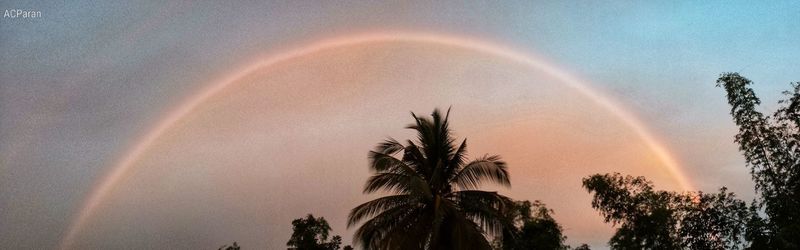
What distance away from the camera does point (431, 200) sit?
724 inches

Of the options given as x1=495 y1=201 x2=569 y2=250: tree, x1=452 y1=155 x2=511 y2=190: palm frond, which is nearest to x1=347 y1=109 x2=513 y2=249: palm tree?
x1=452 y1=155 x2=511 y2=190: palm frond

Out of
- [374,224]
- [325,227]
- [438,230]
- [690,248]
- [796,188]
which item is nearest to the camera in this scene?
[438,230]

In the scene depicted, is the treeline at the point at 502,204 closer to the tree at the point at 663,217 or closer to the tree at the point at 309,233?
the tree at the point at 663,217

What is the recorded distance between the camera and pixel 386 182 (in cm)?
1889

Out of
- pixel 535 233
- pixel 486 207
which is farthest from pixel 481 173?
pixel 535 233

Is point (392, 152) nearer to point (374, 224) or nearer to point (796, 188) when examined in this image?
point (374, 224)

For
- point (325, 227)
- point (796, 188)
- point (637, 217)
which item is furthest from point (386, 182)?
point (325, 227)

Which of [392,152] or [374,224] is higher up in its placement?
[392,152]

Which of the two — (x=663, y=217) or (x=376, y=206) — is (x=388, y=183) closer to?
(x=376, y=206)

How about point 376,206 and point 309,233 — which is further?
point 309,233

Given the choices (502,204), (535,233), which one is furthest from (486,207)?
(535,233)

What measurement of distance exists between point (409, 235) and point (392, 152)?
9.72ft

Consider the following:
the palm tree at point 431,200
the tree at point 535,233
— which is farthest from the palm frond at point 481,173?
the tree at point 535,233

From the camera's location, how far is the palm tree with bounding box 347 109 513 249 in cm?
1806
